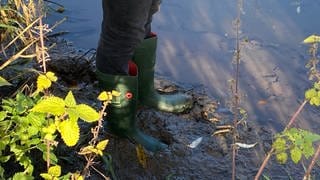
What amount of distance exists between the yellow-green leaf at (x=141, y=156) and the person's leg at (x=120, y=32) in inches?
13.7

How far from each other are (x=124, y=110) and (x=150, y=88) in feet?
1.41

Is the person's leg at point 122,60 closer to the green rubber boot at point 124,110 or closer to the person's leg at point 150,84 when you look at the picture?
the green rubber boot at point 124,110

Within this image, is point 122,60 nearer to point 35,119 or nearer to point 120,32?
point 120,32

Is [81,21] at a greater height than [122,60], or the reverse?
[122,60]

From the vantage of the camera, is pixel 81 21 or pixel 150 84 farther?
pixel 81 21

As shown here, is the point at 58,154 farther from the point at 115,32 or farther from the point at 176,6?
the point at 176,6

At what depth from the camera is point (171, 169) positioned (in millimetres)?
2143

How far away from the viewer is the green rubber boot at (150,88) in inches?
94.7

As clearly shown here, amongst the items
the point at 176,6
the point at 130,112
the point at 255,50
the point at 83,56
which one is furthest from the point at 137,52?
the point at 176,6

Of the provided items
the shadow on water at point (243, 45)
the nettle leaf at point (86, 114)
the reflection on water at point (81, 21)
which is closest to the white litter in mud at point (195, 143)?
the shadow on water at point (243, 45)

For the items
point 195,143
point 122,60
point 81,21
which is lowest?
point 195,143

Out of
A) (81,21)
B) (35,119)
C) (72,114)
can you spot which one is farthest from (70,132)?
(81,21)

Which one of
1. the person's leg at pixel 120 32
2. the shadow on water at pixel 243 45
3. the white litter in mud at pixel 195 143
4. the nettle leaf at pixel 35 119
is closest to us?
the nettle leaf at pixel 35 119

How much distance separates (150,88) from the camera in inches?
98.9
